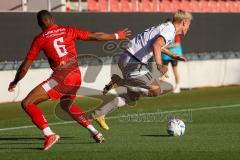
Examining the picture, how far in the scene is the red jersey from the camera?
39.6ft

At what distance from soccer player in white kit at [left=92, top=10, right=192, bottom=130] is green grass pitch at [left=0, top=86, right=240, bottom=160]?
594 millimetres

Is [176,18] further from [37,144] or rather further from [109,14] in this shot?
[109,14]

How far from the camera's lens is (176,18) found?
1342cm

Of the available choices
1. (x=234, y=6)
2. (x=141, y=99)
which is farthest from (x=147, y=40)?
(x=234, y=6)

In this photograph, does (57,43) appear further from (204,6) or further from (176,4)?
(204,6)

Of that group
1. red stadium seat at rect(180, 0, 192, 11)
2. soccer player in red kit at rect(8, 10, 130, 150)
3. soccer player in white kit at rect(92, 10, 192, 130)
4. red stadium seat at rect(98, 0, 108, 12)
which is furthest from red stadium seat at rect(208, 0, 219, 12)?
soccer player in red kit at rect(8, 10, 130, 150)

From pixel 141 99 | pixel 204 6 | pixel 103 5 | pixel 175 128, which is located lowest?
pixel 141 99

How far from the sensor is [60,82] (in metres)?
12.2

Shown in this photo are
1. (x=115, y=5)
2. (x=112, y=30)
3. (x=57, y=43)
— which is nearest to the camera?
(x=57, y=43)

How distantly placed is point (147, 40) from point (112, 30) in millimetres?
12151

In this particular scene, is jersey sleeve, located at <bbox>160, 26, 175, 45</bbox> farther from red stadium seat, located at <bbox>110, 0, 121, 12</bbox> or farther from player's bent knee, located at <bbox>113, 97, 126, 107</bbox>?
red stadium seat, located at <bbox>110, 0, 121, 12</bbox>

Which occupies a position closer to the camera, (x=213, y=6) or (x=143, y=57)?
(x=143, y=57)

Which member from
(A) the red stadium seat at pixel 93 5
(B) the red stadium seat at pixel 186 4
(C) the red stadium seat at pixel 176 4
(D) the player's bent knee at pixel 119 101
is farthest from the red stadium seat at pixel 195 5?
(D) the player's bent knee at pixel 119 101

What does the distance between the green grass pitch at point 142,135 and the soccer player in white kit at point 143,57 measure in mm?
594
